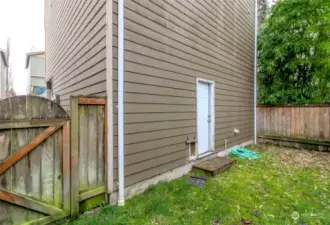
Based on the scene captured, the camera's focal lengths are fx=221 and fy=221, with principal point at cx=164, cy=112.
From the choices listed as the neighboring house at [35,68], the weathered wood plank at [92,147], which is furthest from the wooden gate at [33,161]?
the neighboring house at [35,68]

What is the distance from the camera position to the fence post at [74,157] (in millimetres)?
2738

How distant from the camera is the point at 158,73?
3979mm

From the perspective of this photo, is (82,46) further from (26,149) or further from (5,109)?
(26,149)

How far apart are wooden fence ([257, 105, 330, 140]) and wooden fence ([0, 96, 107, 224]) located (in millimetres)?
7338

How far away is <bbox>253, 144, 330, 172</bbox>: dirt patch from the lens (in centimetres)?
558

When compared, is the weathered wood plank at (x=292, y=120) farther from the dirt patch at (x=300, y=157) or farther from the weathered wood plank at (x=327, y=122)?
the weathered wood plank at (x=327, y=122)

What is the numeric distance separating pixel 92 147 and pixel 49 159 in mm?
569

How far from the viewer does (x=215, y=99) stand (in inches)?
232

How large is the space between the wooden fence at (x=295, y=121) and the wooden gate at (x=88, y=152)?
7325 millimetres

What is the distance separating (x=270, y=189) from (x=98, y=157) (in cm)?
300

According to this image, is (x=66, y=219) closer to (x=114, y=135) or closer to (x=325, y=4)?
(x=114, y=135)

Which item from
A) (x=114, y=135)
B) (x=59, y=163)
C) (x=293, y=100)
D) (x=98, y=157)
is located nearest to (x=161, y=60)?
(x=114, y=135)

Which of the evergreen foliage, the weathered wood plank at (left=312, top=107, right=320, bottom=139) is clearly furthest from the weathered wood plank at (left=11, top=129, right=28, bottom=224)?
the evergreen foliage

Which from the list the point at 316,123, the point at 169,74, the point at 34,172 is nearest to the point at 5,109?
the point at 34,172
